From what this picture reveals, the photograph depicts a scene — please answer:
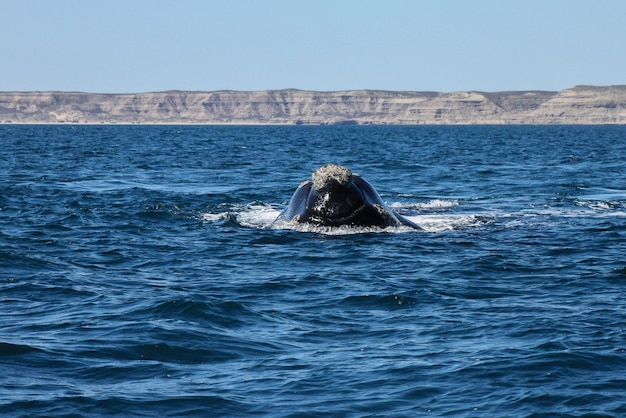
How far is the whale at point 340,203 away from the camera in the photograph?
20.4 meters

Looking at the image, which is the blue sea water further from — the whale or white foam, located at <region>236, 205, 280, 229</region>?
the whale

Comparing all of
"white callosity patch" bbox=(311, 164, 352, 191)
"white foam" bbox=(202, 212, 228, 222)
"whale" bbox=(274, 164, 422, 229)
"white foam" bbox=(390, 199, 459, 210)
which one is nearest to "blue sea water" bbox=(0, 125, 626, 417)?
"white foam" bbox=(202, 212, 228, 222)

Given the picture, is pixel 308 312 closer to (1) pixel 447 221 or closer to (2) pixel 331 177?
(2) pixel 331 177

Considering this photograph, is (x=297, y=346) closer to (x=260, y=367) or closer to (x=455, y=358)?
(x=260, y=367)

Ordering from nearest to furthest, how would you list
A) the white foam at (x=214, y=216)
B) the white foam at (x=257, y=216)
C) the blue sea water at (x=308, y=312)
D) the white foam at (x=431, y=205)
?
the blue sea water at (x=308, y=312), the white foam at (x=257, y=216), the white foam at (x=214, y=216), the white foam at (x=431, y=205)

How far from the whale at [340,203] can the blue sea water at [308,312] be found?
0.32 metres

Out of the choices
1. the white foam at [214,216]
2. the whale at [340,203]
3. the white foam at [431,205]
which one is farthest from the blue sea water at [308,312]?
the whale at [340,203]

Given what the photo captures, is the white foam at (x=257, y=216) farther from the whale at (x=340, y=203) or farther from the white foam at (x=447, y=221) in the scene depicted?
the white foam at (x=447, y=221)

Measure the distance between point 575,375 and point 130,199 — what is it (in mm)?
21132

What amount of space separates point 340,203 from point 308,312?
7.40 m

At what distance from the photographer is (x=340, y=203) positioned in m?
20.7

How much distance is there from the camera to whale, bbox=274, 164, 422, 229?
66.9 feet

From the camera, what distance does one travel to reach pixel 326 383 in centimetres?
1014

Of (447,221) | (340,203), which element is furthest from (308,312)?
(447,221)
